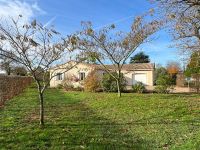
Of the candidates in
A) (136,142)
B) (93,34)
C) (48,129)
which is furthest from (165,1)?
(93,34)

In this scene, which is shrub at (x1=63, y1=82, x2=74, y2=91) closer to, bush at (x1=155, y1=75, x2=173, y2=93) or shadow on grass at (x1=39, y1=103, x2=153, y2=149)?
bush at (x1=155, y1=75, x2=173, y2=93)

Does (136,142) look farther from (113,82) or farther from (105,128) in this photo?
(113,82)

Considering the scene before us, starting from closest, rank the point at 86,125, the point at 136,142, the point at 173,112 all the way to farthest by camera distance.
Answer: the point at 136,142 → the point at 86,125 → the point at 173,112

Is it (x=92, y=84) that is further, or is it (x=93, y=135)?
(x=92, y=84)

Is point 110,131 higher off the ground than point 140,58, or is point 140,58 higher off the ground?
point 140,58

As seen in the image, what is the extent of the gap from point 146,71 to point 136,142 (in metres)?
37.3

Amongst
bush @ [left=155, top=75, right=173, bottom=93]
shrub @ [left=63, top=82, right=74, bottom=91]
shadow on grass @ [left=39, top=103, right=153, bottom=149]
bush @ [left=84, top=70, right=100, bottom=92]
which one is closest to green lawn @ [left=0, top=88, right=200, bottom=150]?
shadow on grass @ [left=39, top=103, right=153, bottom=149]

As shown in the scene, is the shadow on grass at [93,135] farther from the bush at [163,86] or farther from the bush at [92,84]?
the bush at [92,84]

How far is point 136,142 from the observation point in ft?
27.3

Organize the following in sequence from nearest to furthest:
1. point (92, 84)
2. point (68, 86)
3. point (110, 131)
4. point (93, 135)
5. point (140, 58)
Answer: point (93, 135)
point (110, 131)
point (92, 84)
point (68, 86)
point (140, 58)

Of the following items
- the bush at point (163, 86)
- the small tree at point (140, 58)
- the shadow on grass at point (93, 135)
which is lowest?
the shadow on grass at point (93, 135)

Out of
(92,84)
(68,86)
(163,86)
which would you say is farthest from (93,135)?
(68,86)

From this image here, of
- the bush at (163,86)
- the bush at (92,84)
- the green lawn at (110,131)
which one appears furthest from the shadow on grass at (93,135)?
the bush at (92,84)

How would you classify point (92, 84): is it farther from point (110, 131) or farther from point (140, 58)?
point (140, 58)
